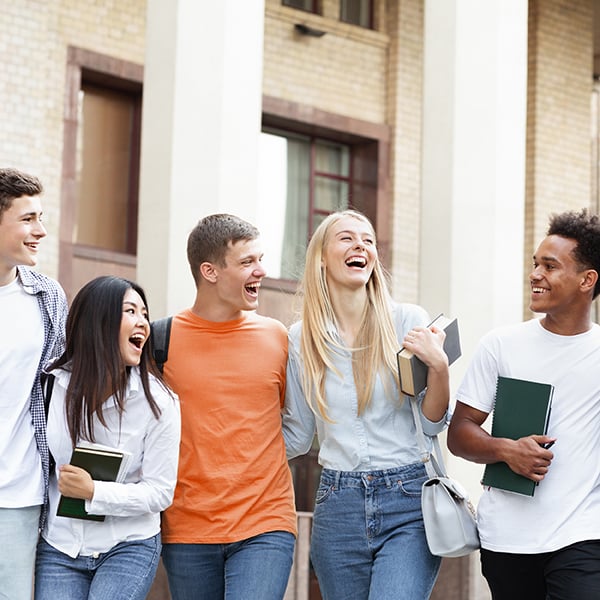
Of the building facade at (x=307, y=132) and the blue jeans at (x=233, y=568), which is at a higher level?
the building facade at (x=307, y=132)

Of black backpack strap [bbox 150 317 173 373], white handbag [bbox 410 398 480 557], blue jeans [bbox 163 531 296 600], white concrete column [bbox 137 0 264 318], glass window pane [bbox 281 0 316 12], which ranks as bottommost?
blue jeans [bbox 163 531 296 600]

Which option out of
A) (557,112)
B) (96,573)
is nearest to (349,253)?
(96,573)

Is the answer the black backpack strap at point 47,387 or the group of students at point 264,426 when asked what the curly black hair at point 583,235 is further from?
the black backpack strap at point 47,387

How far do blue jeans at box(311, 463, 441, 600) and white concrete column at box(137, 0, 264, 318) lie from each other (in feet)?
16.6

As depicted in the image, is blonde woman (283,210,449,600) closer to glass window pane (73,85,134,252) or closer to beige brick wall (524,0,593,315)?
glass window pane (73,85,134,252)

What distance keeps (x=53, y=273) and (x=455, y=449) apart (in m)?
10.4

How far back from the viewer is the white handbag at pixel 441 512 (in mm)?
5672

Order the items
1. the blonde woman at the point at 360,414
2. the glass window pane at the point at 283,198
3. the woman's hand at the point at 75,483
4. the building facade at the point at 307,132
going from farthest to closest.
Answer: the glass window pane at the point at 283,198, the building facade at the point at 307,132, the blonde woman at the point at 360,414, the woman's hand at the point at 75,483

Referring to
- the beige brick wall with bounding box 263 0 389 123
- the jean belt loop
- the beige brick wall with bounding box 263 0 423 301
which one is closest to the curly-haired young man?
the jean belt loop

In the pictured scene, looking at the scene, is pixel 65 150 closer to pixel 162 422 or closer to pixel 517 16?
pixel 517 16

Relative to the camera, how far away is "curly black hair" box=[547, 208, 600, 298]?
19.9 feet

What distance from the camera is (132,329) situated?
18.5ft

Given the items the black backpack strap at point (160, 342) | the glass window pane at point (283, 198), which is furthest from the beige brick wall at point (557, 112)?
the black backpack strap at point (160, 342)

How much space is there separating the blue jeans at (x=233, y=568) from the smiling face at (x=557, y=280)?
1523 millimetres
